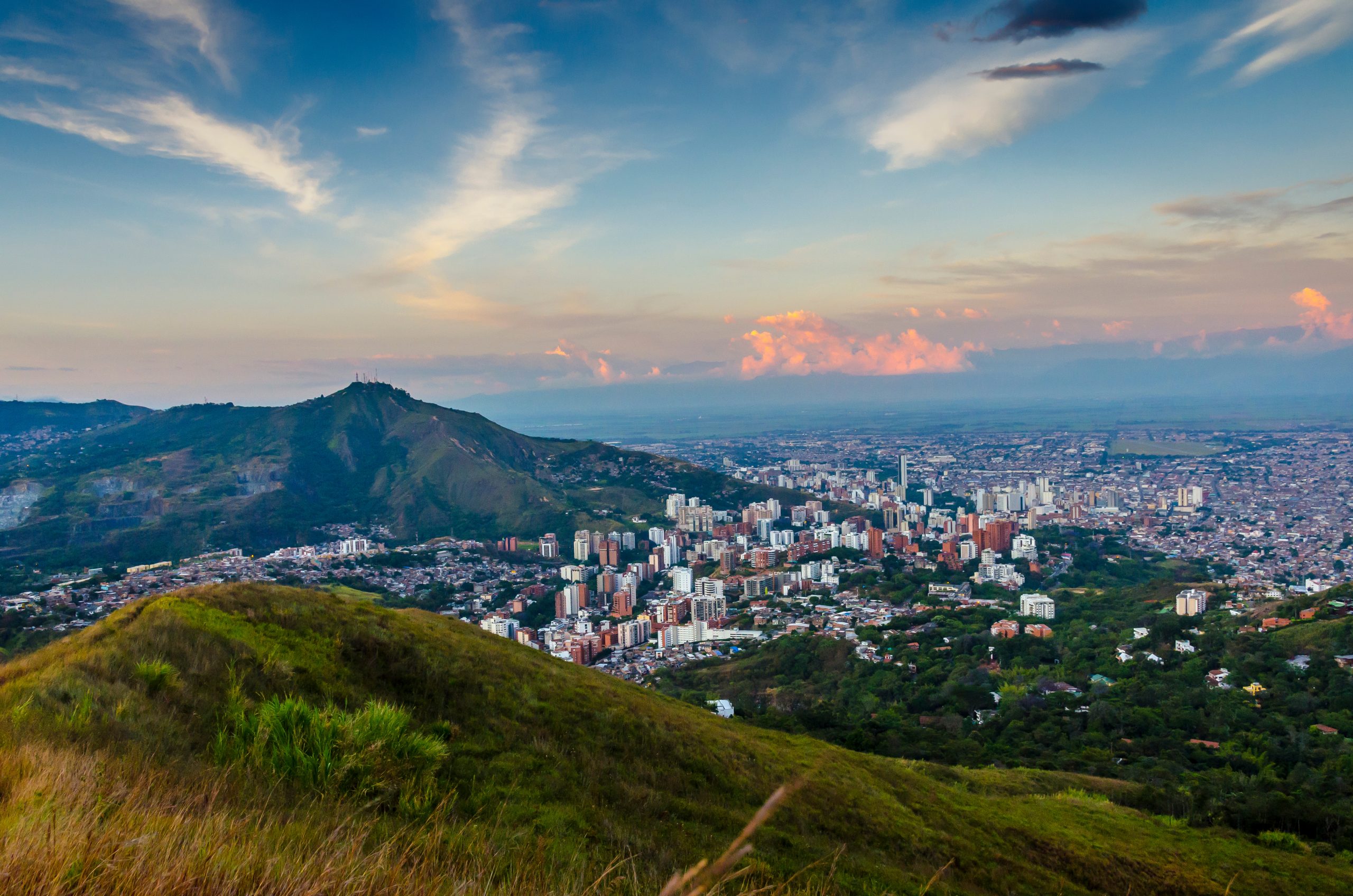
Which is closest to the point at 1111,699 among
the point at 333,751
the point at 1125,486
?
the point at 333,751

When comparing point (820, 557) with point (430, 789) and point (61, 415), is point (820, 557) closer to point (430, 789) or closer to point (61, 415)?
point (430, 789)

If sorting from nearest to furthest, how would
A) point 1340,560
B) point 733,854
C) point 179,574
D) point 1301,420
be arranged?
point 733,854 → point 179,574 → point 1340,560 → point 1301,420

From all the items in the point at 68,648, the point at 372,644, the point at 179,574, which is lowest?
the point at 179,574

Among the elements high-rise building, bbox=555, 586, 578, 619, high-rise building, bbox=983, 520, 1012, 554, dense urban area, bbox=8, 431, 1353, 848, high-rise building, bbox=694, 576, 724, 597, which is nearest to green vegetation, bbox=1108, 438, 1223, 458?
dense urban area, bbox=8, 431, 1353, 848

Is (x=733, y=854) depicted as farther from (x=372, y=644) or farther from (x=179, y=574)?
(x=179, y=574)

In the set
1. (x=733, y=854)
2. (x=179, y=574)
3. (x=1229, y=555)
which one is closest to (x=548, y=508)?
(x=179, y=574)

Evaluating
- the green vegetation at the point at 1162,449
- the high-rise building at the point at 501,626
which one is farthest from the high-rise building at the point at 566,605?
the green vegetation at the point at 1162,449

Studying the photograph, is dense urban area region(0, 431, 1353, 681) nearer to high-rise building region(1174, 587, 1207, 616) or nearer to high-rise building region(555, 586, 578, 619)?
high-rise building region(555, 586, 578, 619)
